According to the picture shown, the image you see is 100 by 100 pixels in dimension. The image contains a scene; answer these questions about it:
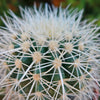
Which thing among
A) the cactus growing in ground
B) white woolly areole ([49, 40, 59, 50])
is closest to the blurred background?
the cactus growing in ground

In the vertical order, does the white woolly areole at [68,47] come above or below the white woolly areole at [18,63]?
above

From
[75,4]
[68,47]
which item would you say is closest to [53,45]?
[68,47]

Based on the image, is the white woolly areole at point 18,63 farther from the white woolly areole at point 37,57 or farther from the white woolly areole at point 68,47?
the white woolly areole at point 68,47

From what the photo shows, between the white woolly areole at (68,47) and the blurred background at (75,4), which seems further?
the blurred background at (75,4)

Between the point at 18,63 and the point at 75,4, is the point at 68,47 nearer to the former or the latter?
the point at 18,63

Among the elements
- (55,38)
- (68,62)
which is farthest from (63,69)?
(55,38)

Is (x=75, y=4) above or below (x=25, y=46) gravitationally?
above

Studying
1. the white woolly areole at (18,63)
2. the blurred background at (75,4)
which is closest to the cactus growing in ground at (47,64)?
the white woolly areole at (18,63)

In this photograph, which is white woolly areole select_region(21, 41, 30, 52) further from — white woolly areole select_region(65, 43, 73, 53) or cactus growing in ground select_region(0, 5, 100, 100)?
white woolly areole select_region(65, 43, 73, 53)

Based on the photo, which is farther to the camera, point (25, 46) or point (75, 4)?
point (75, 4)

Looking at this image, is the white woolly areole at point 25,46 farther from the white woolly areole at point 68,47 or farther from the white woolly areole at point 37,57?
the white woolly areole at point 68,47

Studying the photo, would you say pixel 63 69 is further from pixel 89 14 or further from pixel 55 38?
pixel 89 14
